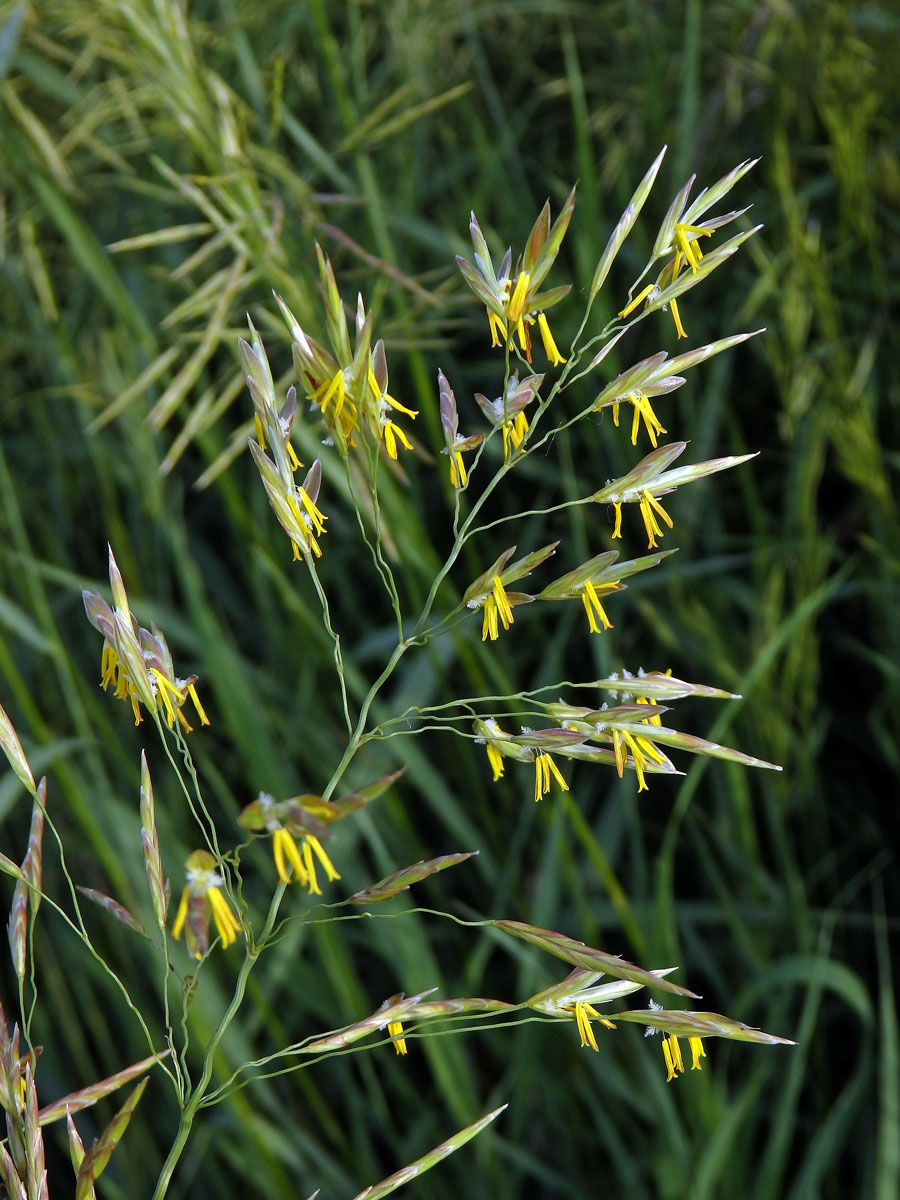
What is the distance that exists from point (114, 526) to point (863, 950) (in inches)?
31.9

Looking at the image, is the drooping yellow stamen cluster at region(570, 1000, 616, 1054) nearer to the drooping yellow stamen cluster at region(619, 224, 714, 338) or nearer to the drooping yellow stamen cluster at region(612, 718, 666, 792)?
the drooping yellow stamen cluster at region(612, 718, 666, 792)

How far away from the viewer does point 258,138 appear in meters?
1.14

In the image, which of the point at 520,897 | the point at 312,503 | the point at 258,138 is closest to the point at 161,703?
the point at 312,503

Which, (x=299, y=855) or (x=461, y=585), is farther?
Answer: (x=461, y=585)

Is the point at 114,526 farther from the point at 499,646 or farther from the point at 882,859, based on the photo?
the point at 882,859

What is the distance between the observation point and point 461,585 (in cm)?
105

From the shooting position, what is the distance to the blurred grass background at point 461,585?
81cm

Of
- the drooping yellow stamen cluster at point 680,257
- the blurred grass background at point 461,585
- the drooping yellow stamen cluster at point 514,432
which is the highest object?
the drooping yellow stamen cluster at point 680,257

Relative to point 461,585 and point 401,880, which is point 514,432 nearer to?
point 401,880

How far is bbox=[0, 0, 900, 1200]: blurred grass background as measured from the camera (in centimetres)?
81

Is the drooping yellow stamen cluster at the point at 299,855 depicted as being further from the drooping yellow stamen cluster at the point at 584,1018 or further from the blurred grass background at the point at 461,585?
the blurred grass background at the point at 461,585

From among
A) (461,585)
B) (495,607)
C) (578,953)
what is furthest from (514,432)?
(461,585)

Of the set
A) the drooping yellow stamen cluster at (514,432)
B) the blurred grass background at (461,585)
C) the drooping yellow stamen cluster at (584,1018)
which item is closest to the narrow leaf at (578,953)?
the drooping yellow stamen cluster at (584,1018)

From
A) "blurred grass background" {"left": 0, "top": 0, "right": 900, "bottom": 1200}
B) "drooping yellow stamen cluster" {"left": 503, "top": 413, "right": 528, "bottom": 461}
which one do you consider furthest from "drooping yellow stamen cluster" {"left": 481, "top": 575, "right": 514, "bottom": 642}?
"blurred grass background" {"left": 0, "top": 0, "right": 900, "bottom": 1200}
